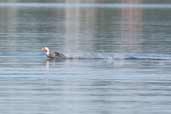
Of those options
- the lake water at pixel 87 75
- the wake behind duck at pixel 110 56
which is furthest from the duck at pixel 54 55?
the lake water at pixel 87 75

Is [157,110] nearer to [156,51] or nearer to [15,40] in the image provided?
[156,51]

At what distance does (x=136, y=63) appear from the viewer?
2627cm

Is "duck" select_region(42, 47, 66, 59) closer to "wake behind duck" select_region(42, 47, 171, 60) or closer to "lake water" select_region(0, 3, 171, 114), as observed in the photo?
"wake behind duck" select_region(42, 47, 171, 60)

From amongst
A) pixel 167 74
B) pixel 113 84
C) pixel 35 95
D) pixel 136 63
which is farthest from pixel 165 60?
pixel 35 95

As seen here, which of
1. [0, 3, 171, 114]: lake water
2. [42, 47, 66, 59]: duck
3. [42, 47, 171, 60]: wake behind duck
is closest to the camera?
[0, 3, 171, 114]: lake water

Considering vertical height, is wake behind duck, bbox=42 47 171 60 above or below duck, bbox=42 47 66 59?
below

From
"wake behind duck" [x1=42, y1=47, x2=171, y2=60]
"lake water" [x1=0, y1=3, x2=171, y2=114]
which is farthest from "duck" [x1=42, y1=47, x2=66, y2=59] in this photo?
"lake water" [x1=0, y1=3, x2=171, y2=114]

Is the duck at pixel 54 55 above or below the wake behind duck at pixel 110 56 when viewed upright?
above

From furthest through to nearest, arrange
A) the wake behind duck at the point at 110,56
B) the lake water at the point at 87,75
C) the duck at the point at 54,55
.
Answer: the wake behind duck at the point at 110,56 → the duck at the point at 54,55 → the lake water at the point at 87,75

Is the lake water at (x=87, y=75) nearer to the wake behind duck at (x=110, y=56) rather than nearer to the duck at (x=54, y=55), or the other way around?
the wake behind duck at (x=110, y=56)

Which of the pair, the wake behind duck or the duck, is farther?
the wake behind duck

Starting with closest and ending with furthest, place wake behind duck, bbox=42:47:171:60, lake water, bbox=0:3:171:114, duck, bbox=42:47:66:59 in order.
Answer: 1. lake water, bbox=0:3:171:114
2. duck, bbox=42:47:66:59
3. wake behind duck, bbox=42:47:171:60

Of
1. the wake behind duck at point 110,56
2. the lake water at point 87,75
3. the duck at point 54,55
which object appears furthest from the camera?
the wake behind duck at point 110,56

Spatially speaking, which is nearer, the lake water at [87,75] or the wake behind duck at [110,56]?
the lake water at [87,75]
